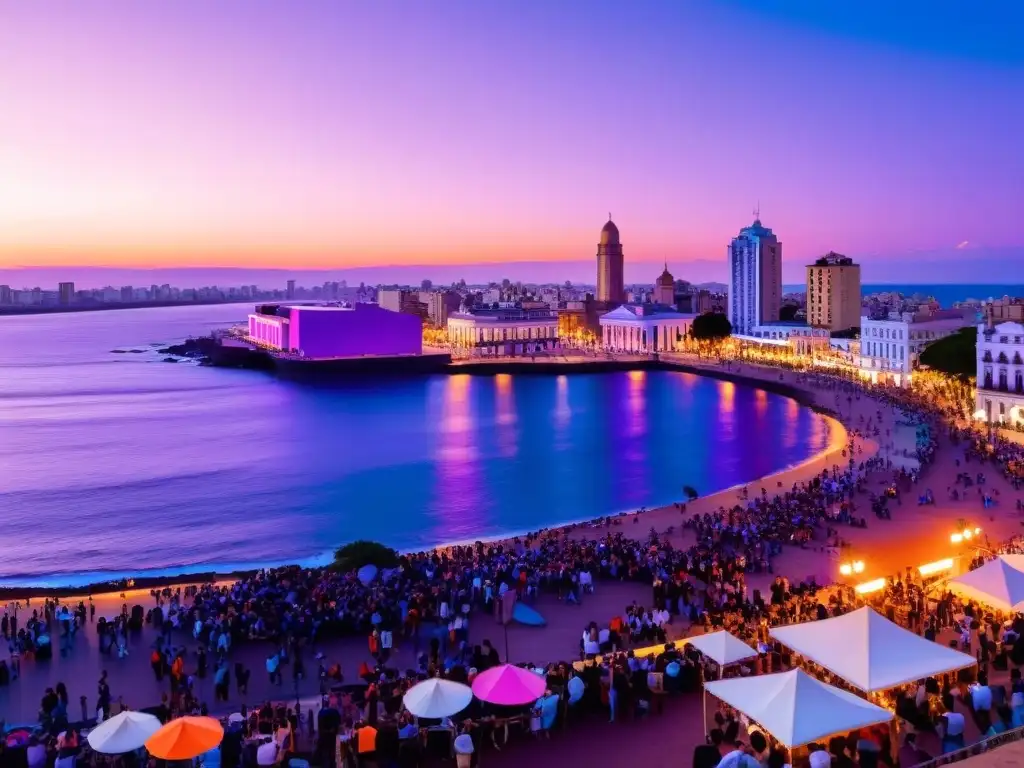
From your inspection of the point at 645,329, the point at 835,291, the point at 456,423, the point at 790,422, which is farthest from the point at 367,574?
the point at 645,329

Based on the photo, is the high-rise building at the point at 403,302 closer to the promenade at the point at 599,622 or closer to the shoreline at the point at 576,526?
the shoreline at the point at 576,526

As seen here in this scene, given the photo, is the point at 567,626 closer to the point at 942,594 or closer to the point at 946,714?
the point at 942,594

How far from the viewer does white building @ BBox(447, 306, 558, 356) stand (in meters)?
75.0

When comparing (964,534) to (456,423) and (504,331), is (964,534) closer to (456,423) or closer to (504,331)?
(456,423)

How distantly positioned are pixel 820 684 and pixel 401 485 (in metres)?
18.5

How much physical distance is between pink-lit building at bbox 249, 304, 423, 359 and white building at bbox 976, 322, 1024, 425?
1767 inches

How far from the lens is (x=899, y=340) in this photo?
3897 cm

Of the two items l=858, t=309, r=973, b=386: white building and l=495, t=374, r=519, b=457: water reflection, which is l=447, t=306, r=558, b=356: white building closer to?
l=495, t=374, r=519, b=457: water reflection

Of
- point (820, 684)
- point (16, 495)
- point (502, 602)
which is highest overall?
point (820, 684)

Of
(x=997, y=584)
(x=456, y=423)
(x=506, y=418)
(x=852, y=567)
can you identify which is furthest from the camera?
(x=506, y=418)

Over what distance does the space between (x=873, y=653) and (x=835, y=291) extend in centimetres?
5880

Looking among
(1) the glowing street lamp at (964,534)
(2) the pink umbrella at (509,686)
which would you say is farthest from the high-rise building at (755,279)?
(2) the pink umbrella at (509,686)

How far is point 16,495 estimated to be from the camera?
74.8 ft

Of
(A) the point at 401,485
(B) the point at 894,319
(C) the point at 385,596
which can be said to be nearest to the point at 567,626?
(C) the point at 385,596
